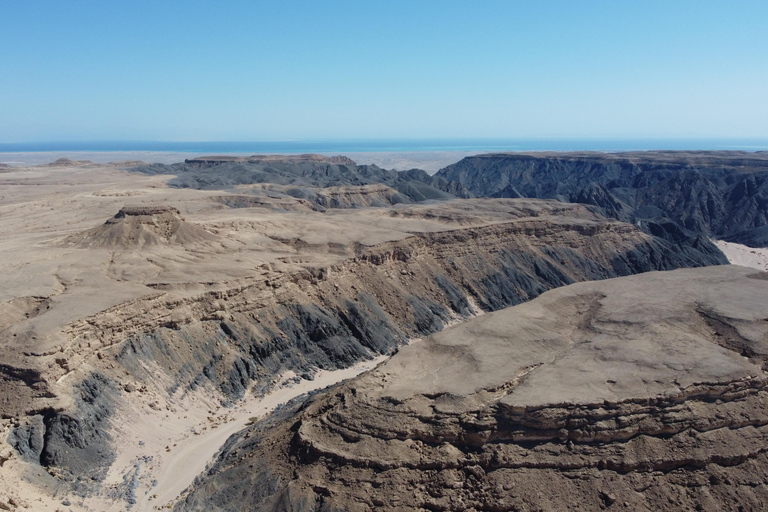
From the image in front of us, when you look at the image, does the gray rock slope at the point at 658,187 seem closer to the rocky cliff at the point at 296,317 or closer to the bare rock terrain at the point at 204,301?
the bare rock terrain at the point at 204,301

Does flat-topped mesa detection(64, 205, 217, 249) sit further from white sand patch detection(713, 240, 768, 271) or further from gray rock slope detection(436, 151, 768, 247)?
white sand patch detection(713, 240, 768, 271)

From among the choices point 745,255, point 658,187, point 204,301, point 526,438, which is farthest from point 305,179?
point 526,438

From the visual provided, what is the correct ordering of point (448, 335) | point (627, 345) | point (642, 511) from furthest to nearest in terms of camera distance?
point (448, 335) → point (627, 345) → point (642, 511)

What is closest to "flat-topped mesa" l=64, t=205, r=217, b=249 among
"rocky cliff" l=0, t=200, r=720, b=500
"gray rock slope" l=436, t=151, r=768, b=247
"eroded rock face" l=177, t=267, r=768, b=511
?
"rocky cliff" l=0, t=200, r=720, b=500

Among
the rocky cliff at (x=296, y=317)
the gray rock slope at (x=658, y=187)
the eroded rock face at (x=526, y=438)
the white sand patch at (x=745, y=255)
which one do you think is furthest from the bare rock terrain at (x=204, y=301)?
the gray rock slope at (x=658, y=187)

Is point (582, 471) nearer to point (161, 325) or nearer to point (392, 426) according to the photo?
point (392, 426)

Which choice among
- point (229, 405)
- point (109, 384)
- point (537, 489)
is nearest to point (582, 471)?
point (537, 489)
